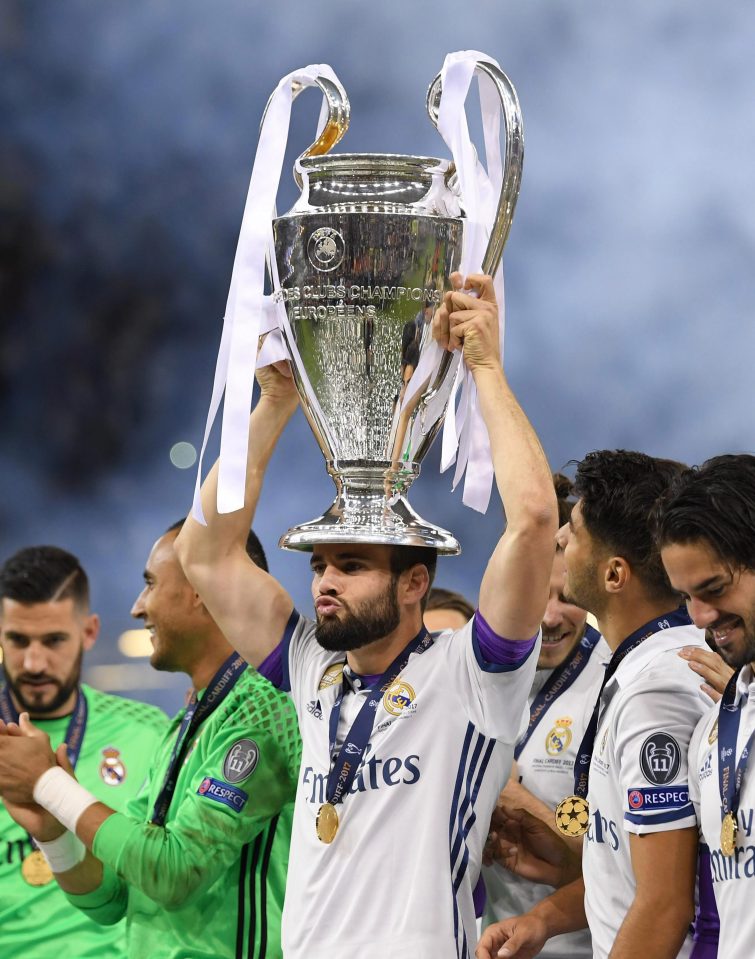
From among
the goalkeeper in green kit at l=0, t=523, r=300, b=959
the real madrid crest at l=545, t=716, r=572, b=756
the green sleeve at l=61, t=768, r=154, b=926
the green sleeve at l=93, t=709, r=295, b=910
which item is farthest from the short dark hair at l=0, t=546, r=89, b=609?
the real madrid crest at l=545, t=716, r=572, b=756

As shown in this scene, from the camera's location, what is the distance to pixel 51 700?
3.57m

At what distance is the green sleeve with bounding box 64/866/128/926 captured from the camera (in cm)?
272

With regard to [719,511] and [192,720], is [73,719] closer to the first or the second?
[192,720]

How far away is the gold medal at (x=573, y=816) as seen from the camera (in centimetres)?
227

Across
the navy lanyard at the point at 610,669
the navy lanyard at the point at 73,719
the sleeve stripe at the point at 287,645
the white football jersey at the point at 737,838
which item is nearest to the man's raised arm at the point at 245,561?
the sleeve stripe at the point at 287,645

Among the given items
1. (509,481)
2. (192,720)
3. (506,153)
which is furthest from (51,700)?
(506,153)

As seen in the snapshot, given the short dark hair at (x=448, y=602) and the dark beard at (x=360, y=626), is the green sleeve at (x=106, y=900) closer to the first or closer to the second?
the dark beard at (x=360, y=626)

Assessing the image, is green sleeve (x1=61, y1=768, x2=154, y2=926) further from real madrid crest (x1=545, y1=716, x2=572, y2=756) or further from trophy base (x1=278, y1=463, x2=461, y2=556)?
trophy base (x1=278, y1=463, x2=461, y2=556)

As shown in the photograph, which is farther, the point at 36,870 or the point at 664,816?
the point at 36,870

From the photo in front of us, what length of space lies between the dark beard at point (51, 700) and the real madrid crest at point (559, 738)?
152 cm

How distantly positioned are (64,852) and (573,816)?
1.08 metres

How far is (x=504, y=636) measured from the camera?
1.99 meters

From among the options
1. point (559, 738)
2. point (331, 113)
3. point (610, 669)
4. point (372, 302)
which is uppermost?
point (331, 113)

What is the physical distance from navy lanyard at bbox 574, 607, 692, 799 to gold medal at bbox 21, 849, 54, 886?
5.13 ft
